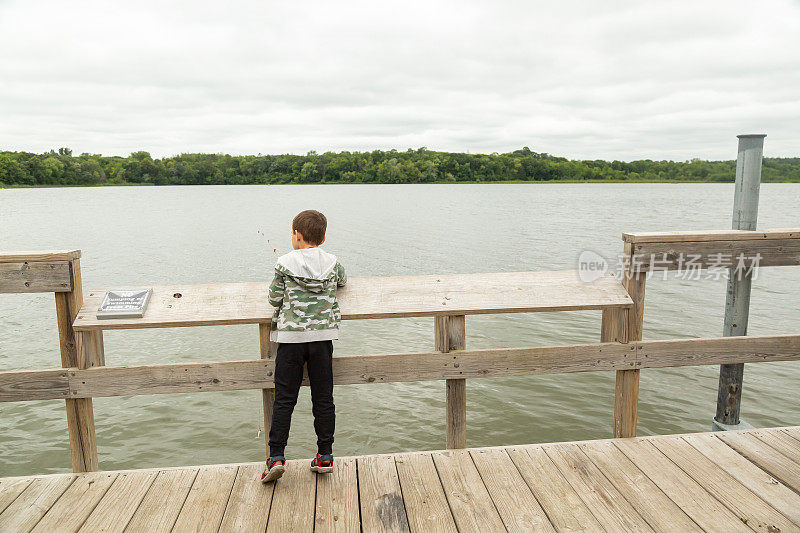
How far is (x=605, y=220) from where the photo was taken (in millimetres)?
35719

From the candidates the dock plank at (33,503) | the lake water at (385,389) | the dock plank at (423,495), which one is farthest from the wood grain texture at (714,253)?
the lake water at (385,389)

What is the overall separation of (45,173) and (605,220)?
7962cm

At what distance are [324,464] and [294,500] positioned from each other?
0.28 m

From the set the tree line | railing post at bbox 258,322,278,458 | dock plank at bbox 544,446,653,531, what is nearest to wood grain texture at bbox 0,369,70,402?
railing post at bbox 258,322,278,458

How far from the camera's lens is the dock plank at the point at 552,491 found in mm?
2637

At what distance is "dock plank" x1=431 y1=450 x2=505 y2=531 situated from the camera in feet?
8.68

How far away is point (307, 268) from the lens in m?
3.04

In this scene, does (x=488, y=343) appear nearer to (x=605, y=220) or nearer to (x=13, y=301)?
(x=13, y=301)

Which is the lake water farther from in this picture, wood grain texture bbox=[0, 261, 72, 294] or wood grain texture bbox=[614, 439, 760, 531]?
wood grain texture bbox=[0, 261, 72, 294]

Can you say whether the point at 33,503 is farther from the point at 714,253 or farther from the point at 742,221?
the point at 742,221

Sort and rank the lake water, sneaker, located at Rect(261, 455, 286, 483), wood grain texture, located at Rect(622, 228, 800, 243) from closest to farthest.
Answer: sneaker, located at Rect(261, 455, 286, 483) < wood grain texture, located at Rect(622, 228, 800, 243) < the lake water

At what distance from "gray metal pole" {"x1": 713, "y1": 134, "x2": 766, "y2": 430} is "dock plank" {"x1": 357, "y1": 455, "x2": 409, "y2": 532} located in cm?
294

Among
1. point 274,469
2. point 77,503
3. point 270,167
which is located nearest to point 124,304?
point 77,503

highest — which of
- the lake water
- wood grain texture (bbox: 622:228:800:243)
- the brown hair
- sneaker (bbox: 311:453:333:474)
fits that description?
the brown hair
